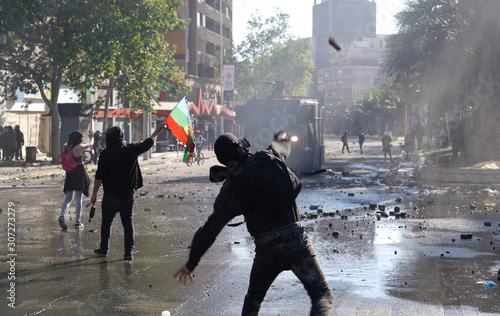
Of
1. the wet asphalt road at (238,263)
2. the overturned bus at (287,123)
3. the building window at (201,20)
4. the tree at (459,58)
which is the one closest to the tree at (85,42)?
the overturned bus at (287,123)

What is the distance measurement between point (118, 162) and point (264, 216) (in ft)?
16.4

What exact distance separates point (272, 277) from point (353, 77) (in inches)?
5982

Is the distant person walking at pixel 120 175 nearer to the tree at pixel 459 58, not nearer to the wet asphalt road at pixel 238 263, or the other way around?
the wet asphalt road at pixel 238 263

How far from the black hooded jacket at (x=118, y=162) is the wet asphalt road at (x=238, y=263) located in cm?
105

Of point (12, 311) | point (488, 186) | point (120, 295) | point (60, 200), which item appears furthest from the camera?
point (488, 186)

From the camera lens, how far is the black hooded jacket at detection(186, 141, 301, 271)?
15.4 feet

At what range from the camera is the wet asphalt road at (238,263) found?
23.2ft

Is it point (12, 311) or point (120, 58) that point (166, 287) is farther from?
point (120, 58)

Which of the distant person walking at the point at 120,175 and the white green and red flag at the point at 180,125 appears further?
the distant person walking at the point at 120,175

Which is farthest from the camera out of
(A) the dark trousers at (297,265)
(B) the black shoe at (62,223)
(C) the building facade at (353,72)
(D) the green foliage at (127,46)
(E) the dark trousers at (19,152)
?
(C) the building facade at (353,72)

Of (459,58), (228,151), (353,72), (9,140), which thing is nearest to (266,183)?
(228,151)

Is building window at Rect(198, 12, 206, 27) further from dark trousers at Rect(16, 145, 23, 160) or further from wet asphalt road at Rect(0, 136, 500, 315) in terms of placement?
wet asphalt road at Rect(0, 136, 500, 315)

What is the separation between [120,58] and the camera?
32.9 metres

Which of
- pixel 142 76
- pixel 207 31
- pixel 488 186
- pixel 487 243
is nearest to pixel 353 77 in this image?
pixel 207 31
